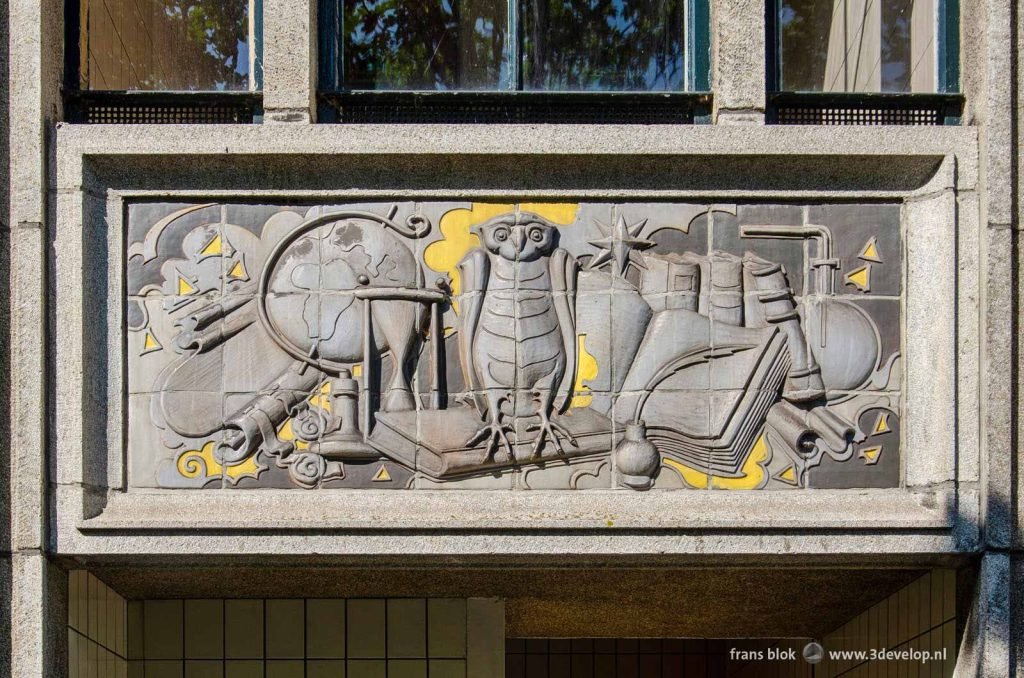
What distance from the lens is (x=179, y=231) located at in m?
8.59

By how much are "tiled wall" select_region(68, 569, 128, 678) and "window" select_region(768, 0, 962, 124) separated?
519 centimetres

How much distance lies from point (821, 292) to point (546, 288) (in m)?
1.64

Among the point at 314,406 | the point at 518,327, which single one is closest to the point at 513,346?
the point at 518,327

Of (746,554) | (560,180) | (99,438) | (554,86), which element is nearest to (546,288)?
(560,180)

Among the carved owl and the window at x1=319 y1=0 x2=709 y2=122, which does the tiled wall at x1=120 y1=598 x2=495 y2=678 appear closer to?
the carved owl

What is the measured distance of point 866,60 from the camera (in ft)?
29.6

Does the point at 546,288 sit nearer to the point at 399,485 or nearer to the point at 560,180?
the point at 560,180

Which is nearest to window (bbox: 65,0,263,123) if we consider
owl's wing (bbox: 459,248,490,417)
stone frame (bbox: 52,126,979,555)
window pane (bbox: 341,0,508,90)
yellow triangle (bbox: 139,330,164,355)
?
stone frame (bbox: 52,126,979,555)

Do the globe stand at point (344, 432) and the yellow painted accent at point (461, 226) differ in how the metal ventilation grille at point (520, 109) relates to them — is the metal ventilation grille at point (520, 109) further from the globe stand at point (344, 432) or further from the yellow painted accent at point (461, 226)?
the globe stand at point (344, 432)

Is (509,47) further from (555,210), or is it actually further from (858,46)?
(858,46)

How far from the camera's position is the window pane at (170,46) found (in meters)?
8.90

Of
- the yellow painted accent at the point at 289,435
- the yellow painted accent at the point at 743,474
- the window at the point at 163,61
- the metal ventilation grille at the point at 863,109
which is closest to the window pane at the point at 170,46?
the window at the point at 163,61

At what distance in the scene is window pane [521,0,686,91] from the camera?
893cm

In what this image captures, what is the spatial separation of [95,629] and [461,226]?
3.48 m
